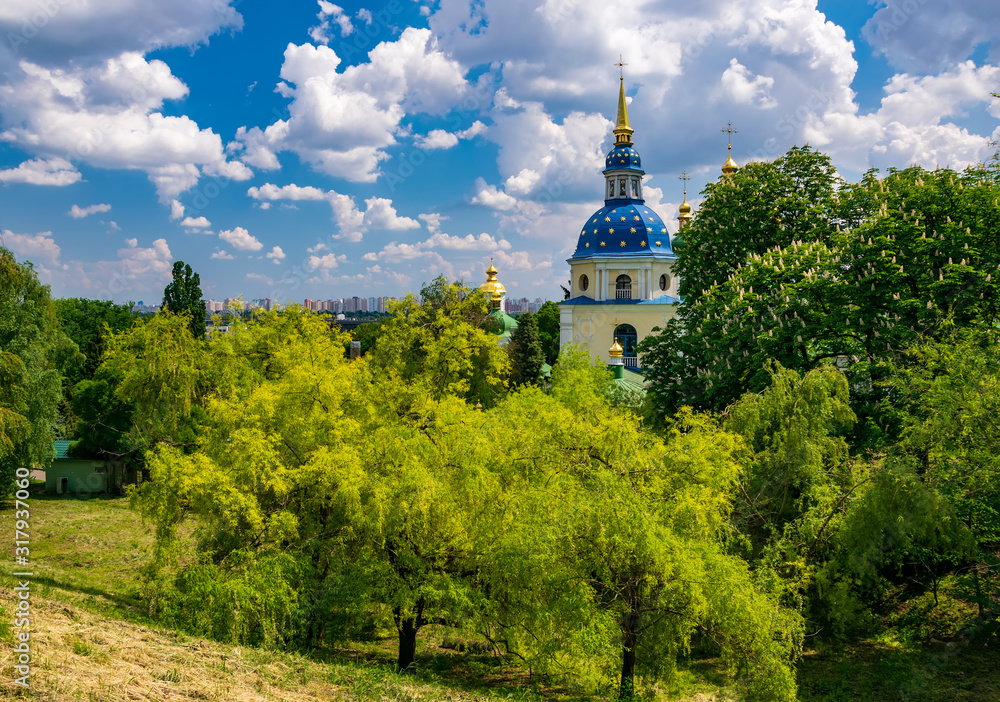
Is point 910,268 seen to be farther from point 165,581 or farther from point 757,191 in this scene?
point 165,581

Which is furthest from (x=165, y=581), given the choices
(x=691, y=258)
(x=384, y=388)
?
(x=691, y=258)

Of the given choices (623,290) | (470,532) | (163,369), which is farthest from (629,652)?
(623,290)

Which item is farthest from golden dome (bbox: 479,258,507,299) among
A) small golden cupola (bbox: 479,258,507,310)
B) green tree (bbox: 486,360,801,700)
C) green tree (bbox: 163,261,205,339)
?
green tree (bbox: 486,360,801,700)

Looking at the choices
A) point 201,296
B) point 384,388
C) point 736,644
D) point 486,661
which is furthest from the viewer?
point 201,296

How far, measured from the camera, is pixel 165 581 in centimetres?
1298

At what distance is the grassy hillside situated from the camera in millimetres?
6941

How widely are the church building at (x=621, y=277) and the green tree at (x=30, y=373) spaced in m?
30.6

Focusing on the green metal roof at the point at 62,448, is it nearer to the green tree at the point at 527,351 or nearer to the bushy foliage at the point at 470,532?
the green tree at the point at 527,351

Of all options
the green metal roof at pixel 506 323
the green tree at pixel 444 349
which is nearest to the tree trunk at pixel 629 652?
the green tree at pixel 444 349

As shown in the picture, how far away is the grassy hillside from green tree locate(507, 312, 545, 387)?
27.4m

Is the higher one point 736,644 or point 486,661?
point 736,644

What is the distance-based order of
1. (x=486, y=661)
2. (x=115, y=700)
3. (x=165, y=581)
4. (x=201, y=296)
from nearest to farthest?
(x=115, y=700) < (x=165, y=581) < (x=486, y=661) < (x=201, y=296)

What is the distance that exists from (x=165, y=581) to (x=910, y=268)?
17.9 metres

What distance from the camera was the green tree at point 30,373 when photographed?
71.5 ft
